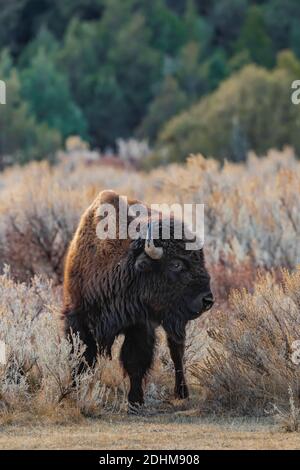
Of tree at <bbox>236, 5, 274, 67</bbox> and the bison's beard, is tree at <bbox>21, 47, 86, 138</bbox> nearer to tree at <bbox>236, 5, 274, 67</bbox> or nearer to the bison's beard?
tree at <bbox>236, 5, 274, 67</bbox>

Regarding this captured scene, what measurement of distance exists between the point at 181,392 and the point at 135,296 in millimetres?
1028

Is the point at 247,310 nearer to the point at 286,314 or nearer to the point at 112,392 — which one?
the point at 286,314

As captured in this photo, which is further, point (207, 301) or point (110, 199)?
point (110, 199)

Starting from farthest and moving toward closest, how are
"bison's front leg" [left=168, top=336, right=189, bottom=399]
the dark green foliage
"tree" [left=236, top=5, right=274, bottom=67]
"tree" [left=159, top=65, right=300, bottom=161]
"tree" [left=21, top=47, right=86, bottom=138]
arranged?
"tree" [left=236, top=5, right=274, bottom=67]
the dark green foliage
"tree" [left=21, top=47, right=86, bottom=138]
"tree" [left=159, top=65, right=300, bottom=161]
"bison's front leg" [left=168, top=336, right=189, bottom=399]

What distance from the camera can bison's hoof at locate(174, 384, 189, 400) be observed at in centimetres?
1127

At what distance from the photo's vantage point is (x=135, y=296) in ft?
35.6

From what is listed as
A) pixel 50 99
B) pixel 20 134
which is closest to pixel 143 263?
pixel 20 134

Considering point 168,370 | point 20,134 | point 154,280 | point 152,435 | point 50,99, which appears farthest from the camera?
point 50,99

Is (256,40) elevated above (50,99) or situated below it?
above

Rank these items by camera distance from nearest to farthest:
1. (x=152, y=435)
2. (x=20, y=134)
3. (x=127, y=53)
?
(x=152, y=435), (x=20, y=134), (x=127, y=53)

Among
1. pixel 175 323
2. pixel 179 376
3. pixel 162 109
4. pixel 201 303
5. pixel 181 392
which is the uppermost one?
pixel 162 109

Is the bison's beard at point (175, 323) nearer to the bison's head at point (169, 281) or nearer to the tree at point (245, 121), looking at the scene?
the bison's head at point (169, 281)

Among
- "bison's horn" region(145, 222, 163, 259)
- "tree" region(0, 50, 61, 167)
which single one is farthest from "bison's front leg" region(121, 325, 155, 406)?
"tree" region(0, 50, 61, 167)

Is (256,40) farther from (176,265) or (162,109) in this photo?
(176,265)
